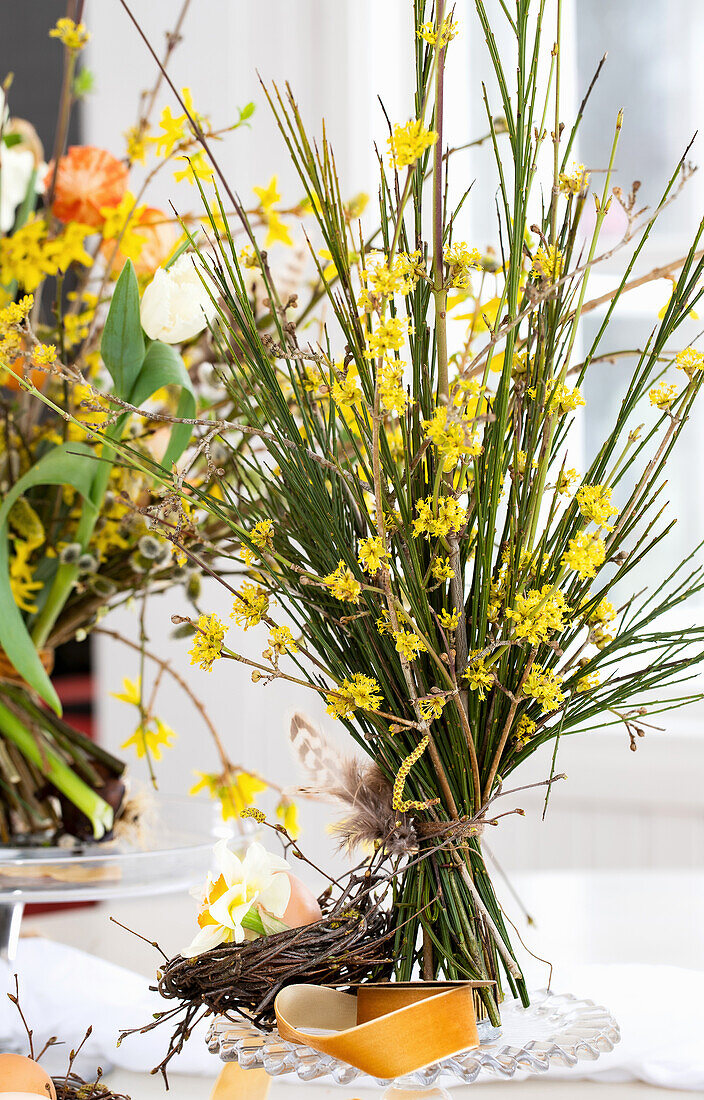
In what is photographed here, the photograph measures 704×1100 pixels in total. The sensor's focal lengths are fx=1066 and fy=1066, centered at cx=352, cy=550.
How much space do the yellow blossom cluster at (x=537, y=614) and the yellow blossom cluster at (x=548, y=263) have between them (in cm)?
12

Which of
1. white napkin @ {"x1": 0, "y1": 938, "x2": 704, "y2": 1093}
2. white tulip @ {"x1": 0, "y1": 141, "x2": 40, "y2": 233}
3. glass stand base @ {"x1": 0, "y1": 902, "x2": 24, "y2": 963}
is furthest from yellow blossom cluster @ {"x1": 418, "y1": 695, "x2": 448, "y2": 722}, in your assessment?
white tulip @ {"x1": 0, "y1": 141, "x2": 40, "y2": 233}

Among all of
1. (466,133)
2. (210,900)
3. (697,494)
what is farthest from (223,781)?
(466,133)

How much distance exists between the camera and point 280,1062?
1.25ft

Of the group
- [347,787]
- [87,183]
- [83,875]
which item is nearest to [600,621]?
[347,787]

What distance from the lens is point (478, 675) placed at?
1.35 feet

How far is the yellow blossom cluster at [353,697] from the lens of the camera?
0.40 metres

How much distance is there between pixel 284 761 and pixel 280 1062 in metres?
1.31

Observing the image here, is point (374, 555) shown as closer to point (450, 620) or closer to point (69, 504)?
point (450, 620)

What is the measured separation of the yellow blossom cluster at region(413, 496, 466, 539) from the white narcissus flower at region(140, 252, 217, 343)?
0.17 metres

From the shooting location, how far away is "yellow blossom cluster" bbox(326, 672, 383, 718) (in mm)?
403

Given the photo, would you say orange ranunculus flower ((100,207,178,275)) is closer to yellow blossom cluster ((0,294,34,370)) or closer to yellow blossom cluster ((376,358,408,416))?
yellow blossom cluster ((0,294,34,370))

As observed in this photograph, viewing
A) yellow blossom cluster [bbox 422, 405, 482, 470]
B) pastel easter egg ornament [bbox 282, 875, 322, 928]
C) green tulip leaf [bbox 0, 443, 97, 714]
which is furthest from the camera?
green tulip leaf [bbox 0, 443, 97, 714]

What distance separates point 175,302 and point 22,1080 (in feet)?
1.14

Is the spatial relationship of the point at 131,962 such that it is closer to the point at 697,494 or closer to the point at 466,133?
the point at 697,494
